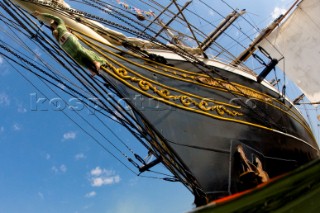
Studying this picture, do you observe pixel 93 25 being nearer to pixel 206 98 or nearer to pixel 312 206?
pixel 206 98

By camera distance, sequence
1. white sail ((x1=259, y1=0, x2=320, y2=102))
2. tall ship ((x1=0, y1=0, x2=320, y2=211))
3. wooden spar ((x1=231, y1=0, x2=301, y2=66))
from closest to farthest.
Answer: tall ship ((x1=0, y1=0, x2=320, y2=211)) < white sail ((x1=259, y1=0, x2=320, y2=102)) < wooden spar ((x1=231, y1=0, x2=301, y2=66))

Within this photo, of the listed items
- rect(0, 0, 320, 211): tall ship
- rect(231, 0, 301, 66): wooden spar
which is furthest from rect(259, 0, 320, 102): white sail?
rect(0, 0, 320, 211): tall ship

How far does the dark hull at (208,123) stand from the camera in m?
4.49

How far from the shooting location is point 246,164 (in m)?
4.57

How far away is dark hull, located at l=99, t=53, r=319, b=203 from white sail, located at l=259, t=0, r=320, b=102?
14.5 ft

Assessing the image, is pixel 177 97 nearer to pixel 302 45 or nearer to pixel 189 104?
pixel 189 104

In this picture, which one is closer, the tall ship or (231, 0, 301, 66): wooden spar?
the tall ship

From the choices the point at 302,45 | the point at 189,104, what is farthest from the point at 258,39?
the point at 189,104

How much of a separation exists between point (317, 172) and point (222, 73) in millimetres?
4699

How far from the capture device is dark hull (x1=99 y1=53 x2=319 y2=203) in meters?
4.49

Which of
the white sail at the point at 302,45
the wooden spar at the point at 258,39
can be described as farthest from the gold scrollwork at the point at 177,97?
the white sail at the point at 302,45

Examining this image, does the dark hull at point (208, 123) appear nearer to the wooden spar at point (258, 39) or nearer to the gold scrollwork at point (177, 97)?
the gold scrollwork at point (177, 97)

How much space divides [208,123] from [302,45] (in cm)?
670

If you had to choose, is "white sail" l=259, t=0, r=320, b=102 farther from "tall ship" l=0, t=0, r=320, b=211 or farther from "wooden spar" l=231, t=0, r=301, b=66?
"tall ship" l=0, t=0, r=320, b=211
